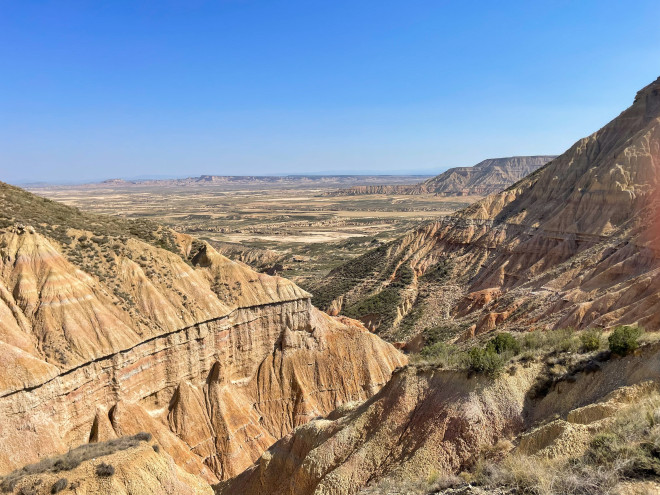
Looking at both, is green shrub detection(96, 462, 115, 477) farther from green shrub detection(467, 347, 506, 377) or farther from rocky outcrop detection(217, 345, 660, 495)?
A: green shrub detection(467, 347, 506, 377)

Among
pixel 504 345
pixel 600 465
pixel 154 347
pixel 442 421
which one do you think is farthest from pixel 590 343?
pixel 154 347

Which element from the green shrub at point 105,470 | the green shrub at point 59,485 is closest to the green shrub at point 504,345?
the green shrub at point 105,470

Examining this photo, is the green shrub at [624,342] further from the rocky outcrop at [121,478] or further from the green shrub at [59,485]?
the green shrub at [59,485]

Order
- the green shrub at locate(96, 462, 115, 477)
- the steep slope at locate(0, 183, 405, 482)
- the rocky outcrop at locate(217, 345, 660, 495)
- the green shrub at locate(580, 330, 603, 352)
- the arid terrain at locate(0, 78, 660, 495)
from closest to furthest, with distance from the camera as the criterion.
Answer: the arid terrain at locate(0, 78, 660, 495) → the rocky outcrop at locate(217, 345, 660, 495) → the green shrub at locate(96, 462, 115, 477) → the green shrub at locate(580, 330, 603, 352) → the steep slope at locate(0, 183, 405, 482)

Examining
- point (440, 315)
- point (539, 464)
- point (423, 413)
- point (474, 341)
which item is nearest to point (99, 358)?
point (423, 413)

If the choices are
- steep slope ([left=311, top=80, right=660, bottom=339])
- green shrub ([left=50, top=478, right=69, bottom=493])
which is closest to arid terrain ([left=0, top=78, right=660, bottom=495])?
green shrub ([left=50, top=478, right=69, bottom=493])

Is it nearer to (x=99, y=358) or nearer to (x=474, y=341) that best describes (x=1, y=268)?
(x=99, y=358)
